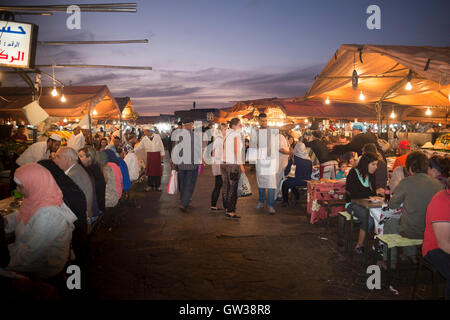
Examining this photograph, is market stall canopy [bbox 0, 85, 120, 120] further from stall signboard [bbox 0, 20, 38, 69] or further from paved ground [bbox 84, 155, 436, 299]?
paved ground [bbox 84, 155, 436, 299]

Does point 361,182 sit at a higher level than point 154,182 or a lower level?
higher

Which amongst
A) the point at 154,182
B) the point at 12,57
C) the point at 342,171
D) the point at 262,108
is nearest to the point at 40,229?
the point at 12,57

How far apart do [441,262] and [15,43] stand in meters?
8.28

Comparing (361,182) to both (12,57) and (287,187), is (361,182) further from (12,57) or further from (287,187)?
(12,57)

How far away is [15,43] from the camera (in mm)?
6762

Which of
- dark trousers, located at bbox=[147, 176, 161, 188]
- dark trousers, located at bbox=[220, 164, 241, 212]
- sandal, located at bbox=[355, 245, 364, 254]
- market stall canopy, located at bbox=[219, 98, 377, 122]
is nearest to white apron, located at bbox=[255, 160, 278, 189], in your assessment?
dark trousers, located at bbox=[220, 164, 241, 212]

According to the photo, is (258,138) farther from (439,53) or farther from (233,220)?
(439,53)

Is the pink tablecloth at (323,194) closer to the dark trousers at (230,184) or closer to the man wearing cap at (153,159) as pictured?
the dark trousers at (230,184)

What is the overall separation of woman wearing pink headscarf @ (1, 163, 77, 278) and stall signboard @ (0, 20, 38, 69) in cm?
455

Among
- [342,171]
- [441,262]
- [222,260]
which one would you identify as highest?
[342,171]

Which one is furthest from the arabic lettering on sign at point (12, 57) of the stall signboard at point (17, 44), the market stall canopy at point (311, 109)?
the market stall canopy at point (311, 109)

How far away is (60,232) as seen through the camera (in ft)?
11.3

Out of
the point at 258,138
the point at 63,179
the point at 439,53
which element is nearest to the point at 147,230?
the point at 63,179
